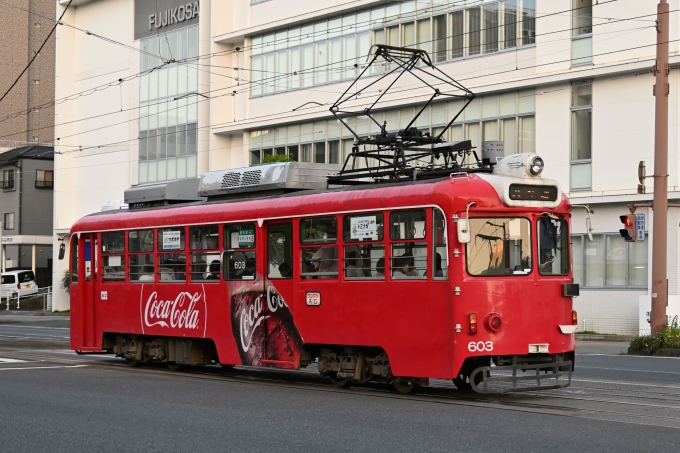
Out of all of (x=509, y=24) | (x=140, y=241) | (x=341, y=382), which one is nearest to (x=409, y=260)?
(x=341, y=382)

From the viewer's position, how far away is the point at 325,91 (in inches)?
1667

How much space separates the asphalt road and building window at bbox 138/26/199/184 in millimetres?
32762

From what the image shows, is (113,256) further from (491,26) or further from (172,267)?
(491,26)

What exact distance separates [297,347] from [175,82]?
36838mm

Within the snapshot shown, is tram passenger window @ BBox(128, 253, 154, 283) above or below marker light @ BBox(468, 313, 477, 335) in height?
above

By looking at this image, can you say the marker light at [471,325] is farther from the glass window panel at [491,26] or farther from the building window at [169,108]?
the building window at [169,108]

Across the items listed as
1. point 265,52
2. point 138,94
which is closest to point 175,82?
point 138,94

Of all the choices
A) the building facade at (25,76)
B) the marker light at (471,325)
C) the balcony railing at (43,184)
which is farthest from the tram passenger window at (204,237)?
the building facade at (25,76)

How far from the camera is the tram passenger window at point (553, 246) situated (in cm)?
1353

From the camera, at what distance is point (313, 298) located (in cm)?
1480

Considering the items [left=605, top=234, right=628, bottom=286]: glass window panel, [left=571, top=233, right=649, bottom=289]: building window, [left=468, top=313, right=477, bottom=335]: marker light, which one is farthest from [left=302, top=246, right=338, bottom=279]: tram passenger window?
[left=605, top=234, right=628, bottom=286]: glass window panel

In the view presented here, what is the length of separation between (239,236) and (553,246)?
493cm

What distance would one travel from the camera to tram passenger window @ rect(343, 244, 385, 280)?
45.5 feet

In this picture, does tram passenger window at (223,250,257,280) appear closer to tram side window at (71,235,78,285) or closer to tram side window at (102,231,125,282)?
tram side window at (102,231,125,282)
